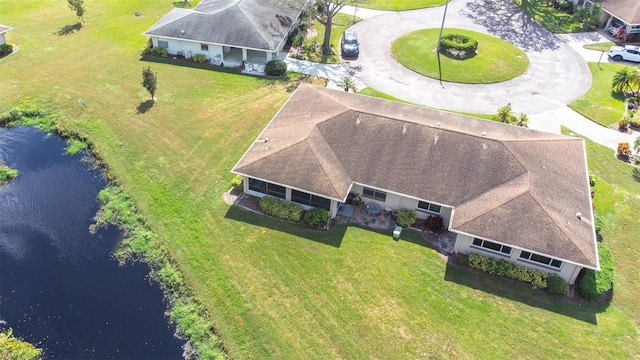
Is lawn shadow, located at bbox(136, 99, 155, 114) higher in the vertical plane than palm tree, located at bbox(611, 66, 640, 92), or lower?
lower

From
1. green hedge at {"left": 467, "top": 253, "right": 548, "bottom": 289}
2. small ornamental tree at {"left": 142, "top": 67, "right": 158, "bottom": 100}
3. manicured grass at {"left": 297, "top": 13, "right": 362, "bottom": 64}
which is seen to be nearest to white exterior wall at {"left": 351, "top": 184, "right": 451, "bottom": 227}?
green hedge at {"left": 467, "top": 253, "right": 548, "bottom": 289}

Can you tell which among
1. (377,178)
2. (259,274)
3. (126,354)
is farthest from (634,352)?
(126,354)

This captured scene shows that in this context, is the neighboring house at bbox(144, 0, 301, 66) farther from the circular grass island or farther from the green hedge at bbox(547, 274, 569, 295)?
the green hedge at bbox(547, 274, 569, 295)

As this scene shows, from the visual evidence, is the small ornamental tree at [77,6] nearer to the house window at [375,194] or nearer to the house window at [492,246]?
the house window at [375,194]

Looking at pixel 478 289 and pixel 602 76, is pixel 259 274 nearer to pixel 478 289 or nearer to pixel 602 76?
pixel 478 289

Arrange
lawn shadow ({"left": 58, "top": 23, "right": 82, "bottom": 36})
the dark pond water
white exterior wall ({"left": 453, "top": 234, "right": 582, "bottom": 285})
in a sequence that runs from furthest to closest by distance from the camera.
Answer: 1. lawn shadow ({"left": 58, "top": 23, "right": 82, "bottom": 36})
2. white exterior wall ({"left": 453, "top": 234, "right": 582, "bottom": 285})
3. the dark pond water

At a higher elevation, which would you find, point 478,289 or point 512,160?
point 512,160

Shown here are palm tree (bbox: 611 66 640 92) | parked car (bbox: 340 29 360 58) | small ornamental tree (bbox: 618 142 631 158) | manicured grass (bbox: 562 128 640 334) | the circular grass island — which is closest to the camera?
manicured grass (bbox: 562 128 640 334)
